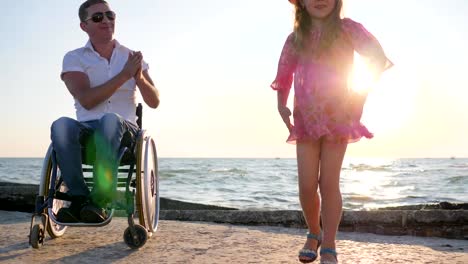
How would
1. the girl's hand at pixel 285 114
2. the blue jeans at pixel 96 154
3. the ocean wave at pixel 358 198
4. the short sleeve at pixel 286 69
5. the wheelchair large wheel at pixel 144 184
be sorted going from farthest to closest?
the ocean wave at pixel 358 198 < the wheelchair large wheel at pixel 144 184 < the blue jeans at pixel 96 154 < the short sleeve at pixel 286 69 < the girl's hand at pixel 285 114

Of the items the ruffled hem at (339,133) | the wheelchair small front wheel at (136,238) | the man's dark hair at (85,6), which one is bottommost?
the wheelchair small front wheel at (136,238)

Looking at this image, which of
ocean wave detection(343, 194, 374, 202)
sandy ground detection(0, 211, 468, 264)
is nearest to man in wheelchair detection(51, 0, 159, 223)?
sandy ground detection(0, 211, 468, 264)

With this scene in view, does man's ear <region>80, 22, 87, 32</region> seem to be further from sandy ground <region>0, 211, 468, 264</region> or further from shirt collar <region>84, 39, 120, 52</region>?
sandy ground <region>0, 211, 468, 264</region>

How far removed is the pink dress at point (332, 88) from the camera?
2682 millimetres

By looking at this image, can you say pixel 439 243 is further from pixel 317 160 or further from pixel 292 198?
pixel 292 198

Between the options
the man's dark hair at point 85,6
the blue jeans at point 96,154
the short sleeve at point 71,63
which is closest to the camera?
the blue jeans at point 96,154

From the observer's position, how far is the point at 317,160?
9.00ft

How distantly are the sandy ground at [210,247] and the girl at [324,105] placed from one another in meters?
0.32

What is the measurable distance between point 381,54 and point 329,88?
0.31m

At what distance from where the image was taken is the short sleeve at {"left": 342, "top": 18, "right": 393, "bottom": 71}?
2736mm

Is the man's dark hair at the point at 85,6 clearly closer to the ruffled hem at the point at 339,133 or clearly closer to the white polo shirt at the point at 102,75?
the white polo shirt at the point at 102,75

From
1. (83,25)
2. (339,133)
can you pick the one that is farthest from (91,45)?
(339,133)

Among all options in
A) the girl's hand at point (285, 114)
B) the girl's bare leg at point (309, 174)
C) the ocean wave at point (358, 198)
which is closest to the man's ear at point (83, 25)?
the girl's hand at point (285, 114)

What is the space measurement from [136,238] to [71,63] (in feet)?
3.80
